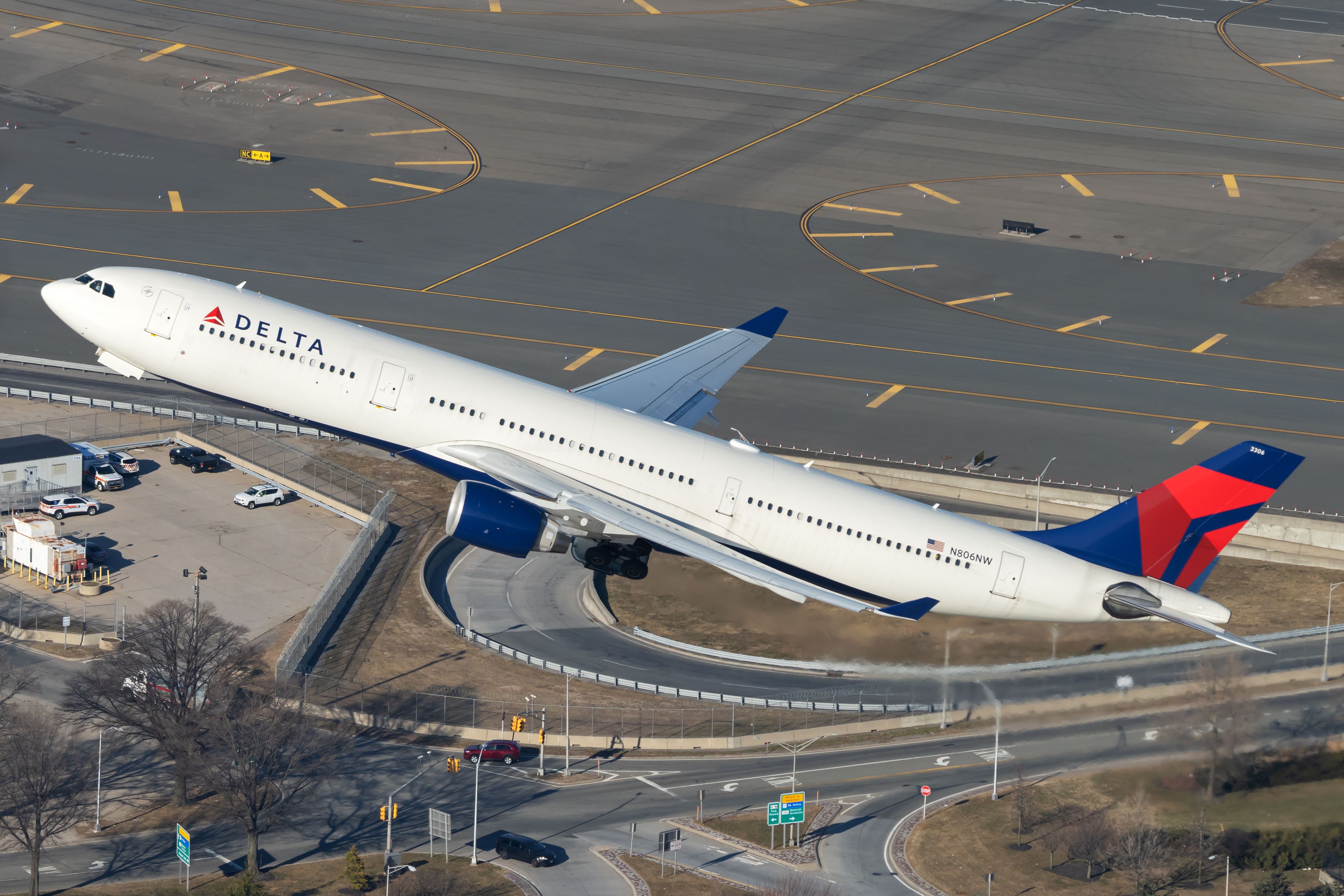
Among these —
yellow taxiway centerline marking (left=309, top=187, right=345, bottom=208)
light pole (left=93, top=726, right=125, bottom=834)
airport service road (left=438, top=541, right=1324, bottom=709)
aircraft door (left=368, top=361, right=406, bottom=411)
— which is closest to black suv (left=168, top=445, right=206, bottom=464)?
airport service road (left=438, top=541, right=1324, bottom=709)

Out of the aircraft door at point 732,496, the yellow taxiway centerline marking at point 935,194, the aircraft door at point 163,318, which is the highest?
the yellow taxiway centerline marking at point 935,194

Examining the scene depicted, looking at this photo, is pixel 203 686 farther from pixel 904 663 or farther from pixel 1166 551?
pixel 1166 551

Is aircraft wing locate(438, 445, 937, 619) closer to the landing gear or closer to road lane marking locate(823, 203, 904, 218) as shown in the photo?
the landing gear

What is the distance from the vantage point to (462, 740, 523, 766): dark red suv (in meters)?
92.9

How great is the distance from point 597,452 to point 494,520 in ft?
21.1

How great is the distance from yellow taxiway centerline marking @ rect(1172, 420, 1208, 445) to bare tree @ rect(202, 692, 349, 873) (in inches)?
2626

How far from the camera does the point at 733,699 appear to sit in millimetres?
99750

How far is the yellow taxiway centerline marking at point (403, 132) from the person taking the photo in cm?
16475

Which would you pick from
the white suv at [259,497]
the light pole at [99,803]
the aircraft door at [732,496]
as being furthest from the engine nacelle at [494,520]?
the white suv at [259,497]

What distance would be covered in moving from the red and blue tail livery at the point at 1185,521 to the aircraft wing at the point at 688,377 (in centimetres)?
2106

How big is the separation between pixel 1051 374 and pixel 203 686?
71.4 meters

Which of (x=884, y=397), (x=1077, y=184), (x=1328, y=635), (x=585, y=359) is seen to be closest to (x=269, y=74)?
(x=585, y=359)

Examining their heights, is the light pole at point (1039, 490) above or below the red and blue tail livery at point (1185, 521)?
below

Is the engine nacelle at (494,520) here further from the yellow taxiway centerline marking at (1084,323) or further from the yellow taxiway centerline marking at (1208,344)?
the yellow taxiway centerline marking at (1208,344)
